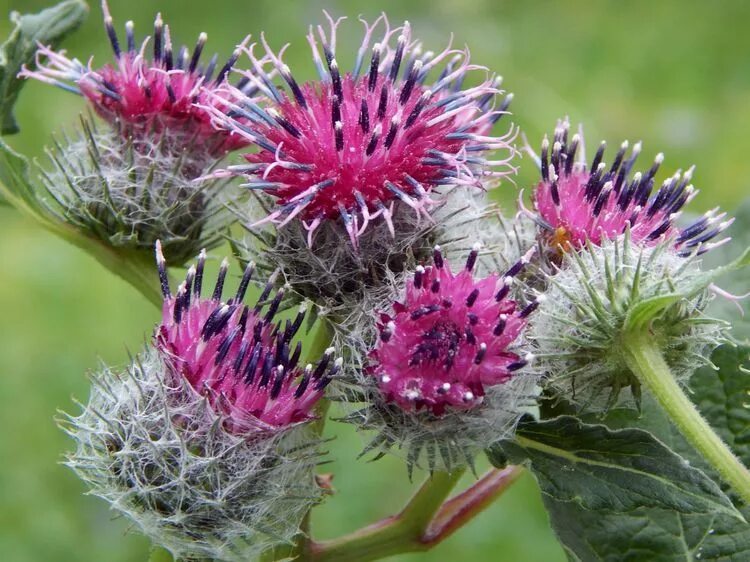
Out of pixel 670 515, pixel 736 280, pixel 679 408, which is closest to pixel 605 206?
pixel 679 408

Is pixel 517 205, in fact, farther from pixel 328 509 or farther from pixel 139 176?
pixel 328 509

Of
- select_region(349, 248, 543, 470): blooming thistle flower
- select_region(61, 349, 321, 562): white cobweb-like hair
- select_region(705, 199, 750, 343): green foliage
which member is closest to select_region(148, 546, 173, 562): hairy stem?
select_region(61, 349, 321, 562): white cobweb-like hair

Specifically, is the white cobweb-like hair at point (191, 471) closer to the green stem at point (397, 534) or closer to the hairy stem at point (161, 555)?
the hairy stem at point (161, 555)

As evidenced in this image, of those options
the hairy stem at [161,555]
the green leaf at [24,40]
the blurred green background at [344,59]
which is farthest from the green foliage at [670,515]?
the green leaf at [24,40]

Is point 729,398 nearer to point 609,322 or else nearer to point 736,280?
point 736,280

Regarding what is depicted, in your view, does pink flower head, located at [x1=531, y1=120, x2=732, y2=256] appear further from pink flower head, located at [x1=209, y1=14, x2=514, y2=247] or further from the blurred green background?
the blurred green background
